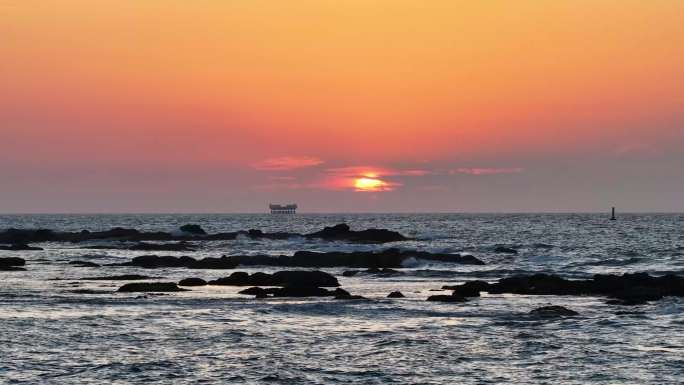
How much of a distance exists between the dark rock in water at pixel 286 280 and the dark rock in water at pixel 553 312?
1522 cm

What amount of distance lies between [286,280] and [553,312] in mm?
19053

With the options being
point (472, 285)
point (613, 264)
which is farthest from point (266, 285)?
point (613, 264)

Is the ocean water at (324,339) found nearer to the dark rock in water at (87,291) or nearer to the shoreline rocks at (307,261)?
the dark rock in water at (87,291)

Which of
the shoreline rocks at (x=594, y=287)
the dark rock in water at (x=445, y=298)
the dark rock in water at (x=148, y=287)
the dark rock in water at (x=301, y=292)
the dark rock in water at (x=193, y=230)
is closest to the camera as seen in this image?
the dark rock in water at (x=445, y=298)

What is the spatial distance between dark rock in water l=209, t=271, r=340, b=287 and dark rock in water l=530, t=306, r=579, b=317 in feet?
49.9

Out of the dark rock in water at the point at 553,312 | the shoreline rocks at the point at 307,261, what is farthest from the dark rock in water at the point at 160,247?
the dark rock in water at the point at 553,312

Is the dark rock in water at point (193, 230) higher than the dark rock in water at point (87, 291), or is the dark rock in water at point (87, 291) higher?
the dark rock in water at point (193, 230)

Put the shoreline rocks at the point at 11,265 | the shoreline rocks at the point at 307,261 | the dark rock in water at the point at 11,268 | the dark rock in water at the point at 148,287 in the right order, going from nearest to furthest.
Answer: the dark rock in water at the point at 148,287 → the dark rock in water at the point at 11,268 → the shoreline rocks at the point at 11,265 → the shoreline rocks at the point at 307,261

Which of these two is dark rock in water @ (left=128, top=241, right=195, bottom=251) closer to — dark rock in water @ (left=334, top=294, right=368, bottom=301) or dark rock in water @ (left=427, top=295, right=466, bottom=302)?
dark rock in water @ (left=334, top=294, right=368, bottom=301)

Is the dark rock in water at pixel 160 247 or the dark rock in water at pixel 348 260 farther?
the dark rock in water at pixel 160 247

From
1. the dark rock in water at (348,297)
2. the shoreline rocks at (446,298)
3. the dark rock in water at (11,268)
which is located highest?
the shoreline rocks at (446,298)

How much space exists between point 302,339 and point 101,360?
7.24 m

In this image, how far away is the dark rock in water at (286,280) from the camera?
53.9 metres

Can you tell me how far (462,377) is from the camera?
2544 centimetres
